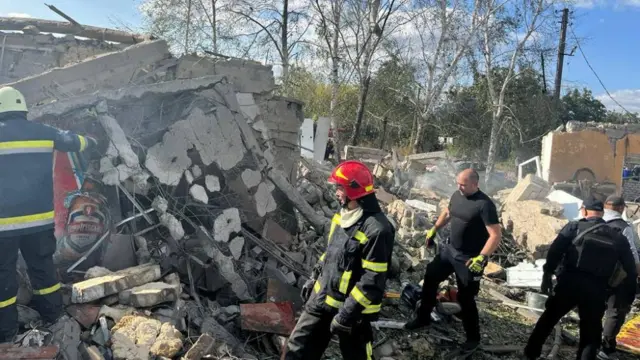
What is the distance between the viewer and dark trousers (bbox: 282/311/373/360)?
133 inches

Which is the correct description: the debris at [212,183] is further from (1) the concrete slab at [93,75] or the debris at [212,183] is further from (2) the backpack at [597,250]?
(2) the backpack at [597,250]

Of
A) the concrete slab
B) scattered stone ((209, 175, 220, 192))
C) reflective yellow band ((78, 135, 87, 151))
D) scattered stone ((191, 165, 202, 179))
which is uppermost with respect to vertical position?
the concrete slab

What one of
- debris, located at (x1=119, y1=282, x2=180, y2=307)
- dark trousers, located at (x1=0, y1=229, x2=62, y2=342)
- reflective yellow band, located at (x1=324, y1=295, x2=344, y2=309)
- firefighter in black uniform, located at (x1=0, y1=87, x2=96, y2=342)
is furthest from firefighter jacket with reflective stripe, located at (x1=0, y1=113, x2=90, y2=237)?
reflective yellow band, located at (x1=324, y1=295, x2=344, y2=309)

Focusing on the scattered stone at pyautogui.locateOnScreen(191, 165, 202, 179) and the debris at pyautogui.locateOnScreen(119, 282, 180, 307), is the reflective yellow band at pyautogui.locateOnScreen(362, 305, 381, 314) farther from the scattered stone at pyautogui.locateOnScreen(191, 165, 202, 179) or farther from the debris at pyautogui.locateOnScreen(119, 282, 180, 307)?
the scattered stone at pyautogui.locateOnScreen(191, 165, 202, 179)

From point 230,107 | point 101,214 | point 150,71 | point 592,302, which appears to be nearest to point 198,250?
point 101,214

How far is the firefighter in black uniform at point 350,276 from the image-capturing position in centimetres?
314

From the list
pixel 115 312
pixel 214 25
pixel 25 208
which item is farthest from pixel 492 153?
pixel 25 208

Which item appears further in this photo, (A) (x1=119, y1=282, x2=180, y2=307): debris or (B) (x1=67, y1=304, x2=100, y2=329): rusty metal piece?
(A) (x1=119, y1=282, x2=180, y2=307): debris

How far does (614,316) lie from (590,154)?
29.3 ft

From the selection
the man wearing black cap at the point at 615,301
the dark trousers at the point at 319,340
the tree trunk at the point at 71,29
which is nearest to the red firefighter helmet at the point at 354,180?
the dark trousers at the point at 319,340

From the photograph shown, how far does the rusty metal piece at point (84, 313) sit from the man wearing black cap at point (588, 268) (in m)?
4.02

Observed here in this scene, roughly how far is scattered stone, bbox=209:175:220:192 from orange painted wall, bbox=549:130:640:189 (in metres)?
10.1

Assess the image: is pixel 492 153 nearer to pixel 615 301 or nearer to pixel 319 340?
pixel 615 301

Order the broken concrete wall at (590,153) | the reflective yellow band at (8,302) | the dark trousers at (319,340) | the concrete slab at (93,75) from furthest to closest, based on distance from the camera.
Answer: the broken concrete wall at (590,153), the concrete slab at (93,75), the reflective yellow band at (8,302), the dark trousers at (319,340)
